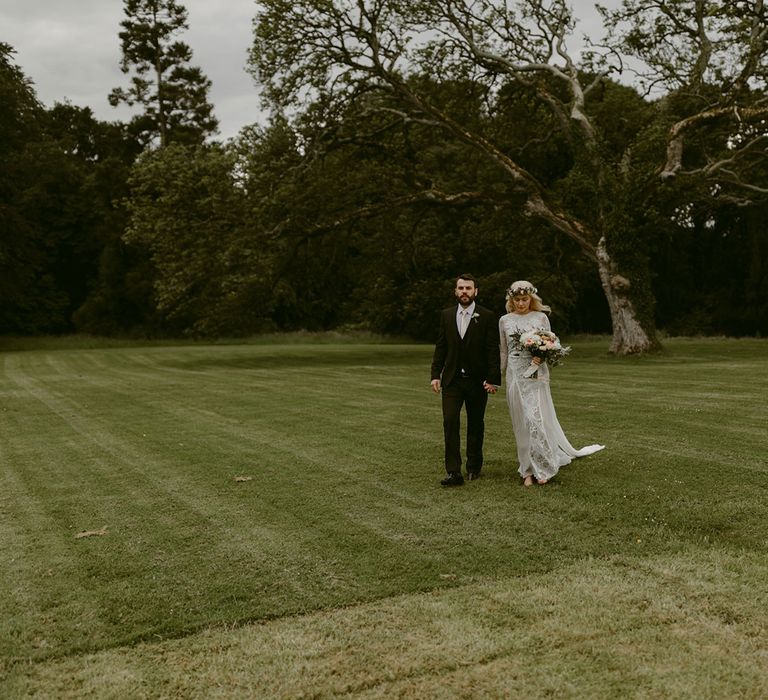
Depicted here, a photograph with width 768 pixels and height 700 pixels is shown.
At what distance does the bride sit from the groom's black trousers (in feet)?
1.14

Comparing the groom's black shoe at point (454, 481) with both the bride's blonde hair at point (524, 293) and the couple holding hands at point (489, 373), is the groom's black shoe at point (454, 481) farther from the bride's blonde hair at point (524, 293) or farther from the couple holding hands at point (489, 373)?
the bride's blonde hair at point (524, 293)

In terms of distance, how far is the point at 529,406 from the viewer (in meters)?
8.43

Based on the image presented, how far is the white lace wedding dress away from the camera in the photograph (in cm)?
827

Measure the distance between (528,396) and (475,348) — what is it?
74 cm

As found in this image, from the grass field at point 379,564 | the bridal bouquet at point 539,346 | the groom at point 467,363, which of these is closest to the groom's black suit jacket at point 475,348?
the groom at point 467,363

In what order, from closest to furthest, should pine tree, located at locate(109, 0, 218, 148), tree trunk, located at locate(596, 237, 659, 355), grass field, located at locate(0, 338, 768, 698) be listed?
grass field, located at locate(0, 338, 768, 698)
tree trunk, located at locate(596, 237, 659, 355)
pine tree, located at locate(109, 0, 218, 148)

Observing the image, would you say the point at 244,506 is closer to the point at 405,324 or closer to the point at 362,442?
the point at 362,442

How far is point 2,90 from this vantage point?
137 ft

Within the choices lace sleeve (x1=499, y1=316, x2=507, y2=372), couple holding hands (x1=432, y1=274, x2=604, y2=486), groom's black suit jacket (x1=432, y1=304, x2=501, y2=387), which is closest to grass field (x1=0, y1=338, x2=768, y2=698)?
couple holding hands (x1=432, y1=274, x2=604, y2=486)

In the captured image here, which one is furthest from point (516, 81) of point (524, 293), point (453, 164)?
point (524, 293)

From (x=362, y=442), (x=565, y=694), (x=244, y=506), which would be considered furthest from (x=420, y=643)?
(x=362, y=442)

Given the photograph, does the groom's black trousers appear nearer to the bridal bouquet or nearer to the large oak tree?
the bridal bouquet

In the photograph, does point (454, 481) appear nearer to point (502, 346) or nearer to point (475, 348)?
point (475, 348)

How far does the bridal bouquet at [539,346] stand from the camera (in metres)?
8.22
